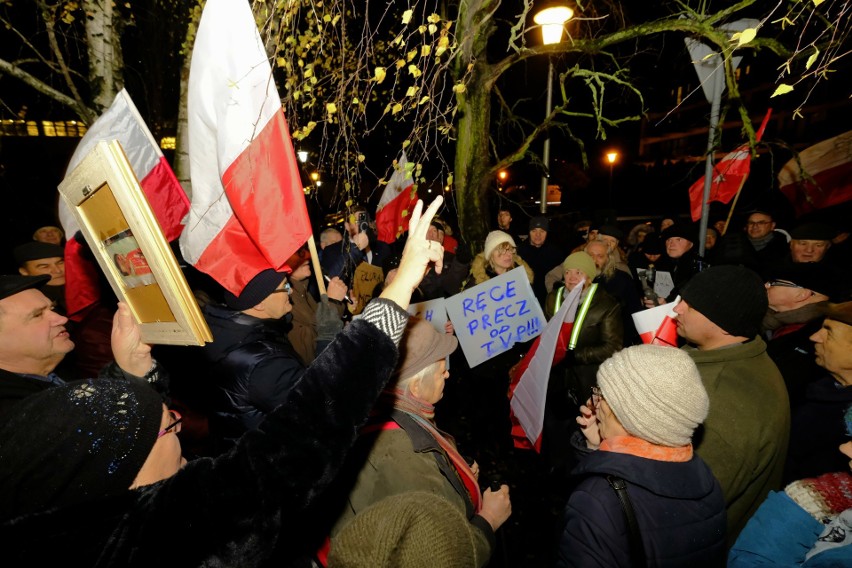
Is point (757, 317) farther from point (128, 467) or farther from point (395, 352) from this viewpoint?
point (128, 467)

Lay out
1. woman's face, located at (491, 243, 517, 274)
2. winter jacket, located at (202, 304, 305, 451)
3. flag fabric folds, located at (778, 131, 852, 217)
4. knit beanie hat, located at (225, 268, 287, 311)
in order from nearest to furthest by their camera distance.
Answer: winter jacket, located at (202, 304, 305, 451) → knit beanie hat, located at (225, 268, 287, 311) → flag fabric folds, located at (778, 131, 852, 217) → woman's face, located at (491, 243, 517, 274)

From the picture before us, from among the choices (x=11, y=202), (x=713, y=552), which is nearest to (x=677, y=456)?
(x=713, y=552)

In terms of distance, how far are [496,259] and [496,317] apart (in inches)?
40.8

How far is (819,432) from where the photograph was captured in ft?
7.27

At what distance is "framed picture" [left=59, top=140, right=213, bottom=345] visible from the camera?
1436 millimetres

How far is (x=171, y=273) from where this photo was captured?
1.50 meters

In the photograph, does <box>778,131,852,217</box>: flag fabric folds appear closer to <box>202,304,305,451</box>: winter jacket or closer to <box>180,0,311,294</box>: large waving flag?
<box>180,0,311,294</box>: large waving flag

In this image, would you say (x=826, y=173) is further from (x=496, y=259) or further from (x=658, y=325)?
(x=496, y=259)

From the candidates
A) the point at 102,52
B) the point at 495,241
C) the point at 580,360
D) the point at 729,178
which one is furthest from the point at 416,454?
the point at 729,178

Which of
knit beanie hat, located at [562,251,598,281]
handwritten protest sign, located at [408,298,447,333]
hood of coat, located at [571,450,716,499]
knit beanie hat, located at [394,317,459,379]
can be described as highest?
knit beanie hat, located at [394,317,459,379]

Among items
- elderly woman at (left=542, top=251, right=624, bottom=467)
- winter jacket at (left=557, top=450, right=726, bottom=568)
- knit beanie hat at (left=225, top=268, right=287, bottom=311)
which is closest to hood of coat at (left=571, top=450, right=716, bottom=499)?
winter jacket at (left=557, top=450, right=726, bottom=568)

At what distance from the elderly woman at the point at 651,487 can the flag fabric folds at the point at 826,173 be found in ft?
16.9

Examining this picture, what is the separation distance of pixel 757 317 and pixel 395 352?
84.1 inches

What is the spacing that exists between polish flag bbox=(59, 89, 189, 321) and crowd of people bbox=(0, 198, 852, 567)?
0.36 meters
